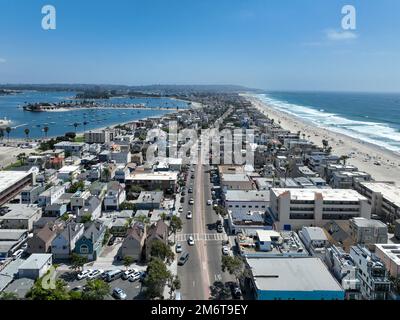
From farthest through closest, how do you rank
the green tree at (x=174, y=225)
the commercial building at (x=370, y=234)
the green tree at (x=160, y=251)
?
the green tree at (x=174, y=225) → the commercial building at (x=370, y=234) → the green tree at (x=160, y=251)

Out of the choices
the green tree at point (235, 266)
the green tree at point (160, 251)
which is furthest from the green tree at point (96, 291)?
the green tree at point (235, 266)

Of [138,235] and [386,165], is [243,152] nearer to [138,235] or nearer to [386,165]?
[386,165]

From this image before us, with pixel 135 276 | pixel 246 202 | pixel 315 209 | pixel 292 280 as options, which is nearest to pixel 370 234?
pixel 315 209

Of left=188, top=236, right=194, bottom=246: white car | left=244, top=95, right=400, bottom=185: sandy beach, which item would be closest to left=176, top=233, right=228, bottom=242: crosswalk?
left=188, top=236, right=194, bottom=246: white car

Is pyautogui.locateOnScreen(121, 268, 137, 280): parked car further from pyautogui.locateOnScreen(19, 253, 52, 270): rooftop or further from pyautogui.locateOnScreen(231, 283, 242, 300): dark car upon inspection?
pyautogui.locateOnScreen(231, 283, 242, 300): dark car

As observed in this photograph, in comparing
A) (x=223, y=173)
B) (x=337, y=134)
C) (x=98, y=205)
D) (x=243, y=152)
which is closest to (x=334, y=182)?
(x=223, y=173)

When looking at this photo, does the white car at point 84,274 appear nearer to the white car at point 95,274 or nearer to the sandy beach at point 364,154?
the white car at point 95,274
